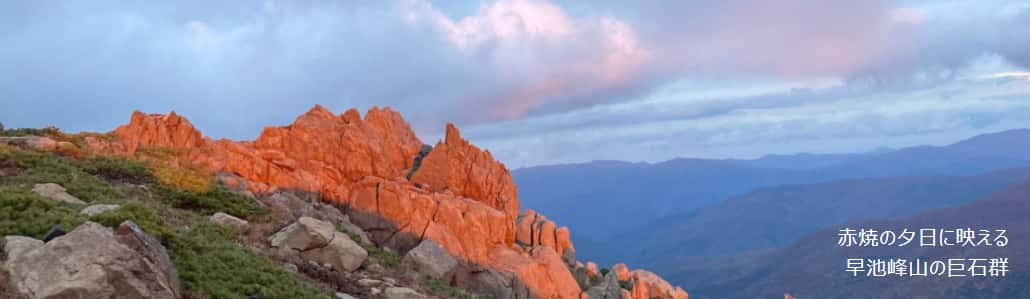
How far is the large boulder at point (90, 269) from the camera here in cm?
1598

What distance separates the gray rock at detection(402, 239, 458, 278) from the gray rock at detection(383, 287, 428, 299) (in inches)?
357

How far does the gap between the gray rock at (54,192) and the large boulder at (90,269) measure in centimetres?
980

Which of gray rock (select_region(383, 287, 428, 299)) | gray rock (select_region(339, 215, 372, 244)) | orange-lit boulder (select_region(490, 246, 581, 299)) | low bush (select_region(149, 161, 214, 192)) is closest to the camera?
gray rock (select_region(383, 287, 428, 299))

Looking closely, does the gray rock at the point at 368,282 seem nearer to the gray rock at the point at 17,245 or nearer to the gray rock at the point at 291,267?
the gray rock at the point at 291,267

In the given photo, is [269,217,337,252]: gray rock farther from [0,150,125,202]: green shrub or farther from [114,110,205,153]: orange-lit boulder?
[114,110,205,153]: orange-lit boulder

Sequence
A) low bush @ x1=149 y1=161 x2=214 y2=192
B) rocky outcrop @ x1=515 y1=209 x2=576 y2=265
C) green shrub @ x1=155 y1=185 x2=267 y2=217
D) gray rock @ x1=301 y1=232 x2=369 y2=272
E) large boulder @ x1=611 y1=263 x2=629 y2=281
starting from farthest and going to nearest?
large boulder @ x1=611 y1=263 x2=629 y2=281
rocky outcrop @ x1=515 y1=209 x2=576 y2=265
low bush @ x1=149 y1=161 x2=214 y2=192
green shrub @ x1=155 y1=185 x2=267 y2=217
gray rock @ x1=301 y1=232 x2=369 y2=272

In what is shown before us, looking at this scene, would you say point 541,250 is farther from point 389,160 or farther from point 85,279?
point 85,279

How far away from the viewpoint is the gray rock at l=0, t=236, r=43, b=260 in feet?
56.0

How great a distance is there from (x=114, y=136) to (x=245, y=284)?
111 ft

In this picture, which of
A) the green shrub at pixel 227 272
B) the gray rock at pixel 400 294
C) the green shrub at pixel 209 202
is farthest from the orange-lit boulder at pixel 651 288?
the green shrub at pixel 227 272

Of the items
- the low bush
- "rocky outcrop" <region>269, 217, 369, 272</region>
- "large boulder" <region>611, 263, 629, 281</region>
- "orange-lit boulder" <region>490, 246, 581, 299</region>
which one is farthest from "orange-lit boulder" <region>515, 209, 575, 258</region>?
"rocky outcrop" <region>269, 217, 369, 272</region>

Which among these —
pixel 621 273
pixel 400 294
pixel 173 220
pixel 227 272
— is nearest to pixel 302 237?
pixel 173 220

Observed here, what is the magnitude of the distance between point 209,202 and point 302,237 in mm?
7677

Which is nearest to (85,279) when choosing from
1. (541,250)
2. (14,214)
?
(14,214)
